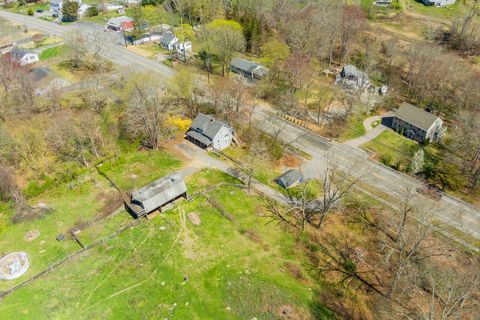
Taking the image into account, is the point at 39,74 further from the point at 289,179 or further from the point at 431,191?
Result: the point at 431,191

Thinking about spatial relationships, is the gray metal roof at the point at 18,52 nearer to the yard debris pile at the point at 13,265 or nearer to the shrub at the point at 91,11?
the shrub at the point at 91,11

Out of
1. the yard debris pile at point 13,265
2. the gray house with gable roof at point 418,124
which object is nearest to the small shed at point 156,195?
the yard debris pile at point 13,265

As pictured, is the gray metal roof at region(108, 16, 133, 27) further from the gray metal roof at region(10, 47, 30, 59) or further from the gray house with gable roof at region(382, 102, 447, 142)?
the gray house with gable roof at region(382, 102, 447, 142)

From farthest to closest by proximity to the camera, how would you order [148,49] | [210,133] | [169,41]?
[148,49]
[169,41]
[210,133]

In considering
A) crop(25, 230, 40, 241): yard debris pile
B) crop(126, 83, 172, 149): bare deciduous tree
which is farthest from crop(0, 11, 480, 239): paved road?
crop(25, 230, 40, 241): yard debris pile

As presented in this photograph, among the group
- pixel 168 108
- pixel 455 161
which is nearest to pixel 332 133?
pixel 455 161

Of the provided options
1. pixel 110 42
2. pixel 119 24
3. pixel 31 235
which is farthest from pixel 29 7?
pixel 31 235

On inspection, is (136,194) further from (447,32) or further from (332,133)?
(447,32)
